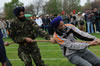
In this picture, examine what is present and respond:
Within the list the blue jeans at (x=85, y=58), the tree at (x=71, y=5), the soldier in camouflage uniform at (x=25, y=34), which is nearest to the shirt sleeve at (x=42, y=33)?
the soldier in camouflage uniform at (x=25, y=34)

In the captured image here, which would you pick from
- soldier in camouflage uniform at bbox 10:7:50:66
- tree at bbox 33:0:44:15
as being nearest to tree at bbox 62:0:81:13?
tree at bbox 33:0:44:15

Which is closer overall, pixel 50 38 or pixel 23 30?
pixel 50 38

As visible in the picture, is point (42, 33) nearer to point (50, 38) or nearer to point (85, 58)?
point (50, 38)

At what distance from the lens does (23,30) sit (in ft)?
19.3

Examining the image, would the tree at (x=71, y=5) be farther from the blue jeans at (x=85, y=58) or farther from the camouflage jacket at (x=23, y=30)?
the blue jeans at (x=85, y=58)

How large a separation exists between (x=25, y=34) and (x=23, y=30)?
12 centimetres

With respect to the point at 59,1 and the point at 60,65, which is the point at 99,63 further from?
the point at 59,1

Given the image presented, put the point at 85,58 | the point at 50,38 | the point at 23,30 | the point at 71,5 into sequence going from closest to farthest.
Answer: the point at 85,58 < the point at 50,38 < the point at 23,30 < the point at 71,5

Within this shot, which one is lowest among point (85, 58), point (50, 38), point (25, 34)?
point (85, 58)

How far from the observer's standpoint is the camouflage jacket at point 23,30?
19.2 ft

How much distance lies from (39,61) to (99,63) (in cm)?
187

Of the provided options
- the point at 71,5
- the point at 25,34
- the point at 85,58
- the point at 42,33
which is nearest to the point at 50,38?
the point at 42,33

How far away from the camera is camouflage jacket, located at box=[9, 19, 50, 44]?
5855 mm

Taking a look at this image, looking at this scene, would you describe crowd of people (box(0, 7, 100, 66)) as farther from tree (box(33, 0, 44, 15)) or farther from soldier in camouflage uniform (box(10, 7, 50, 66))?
tree (box(33, 0, 44, 15))
